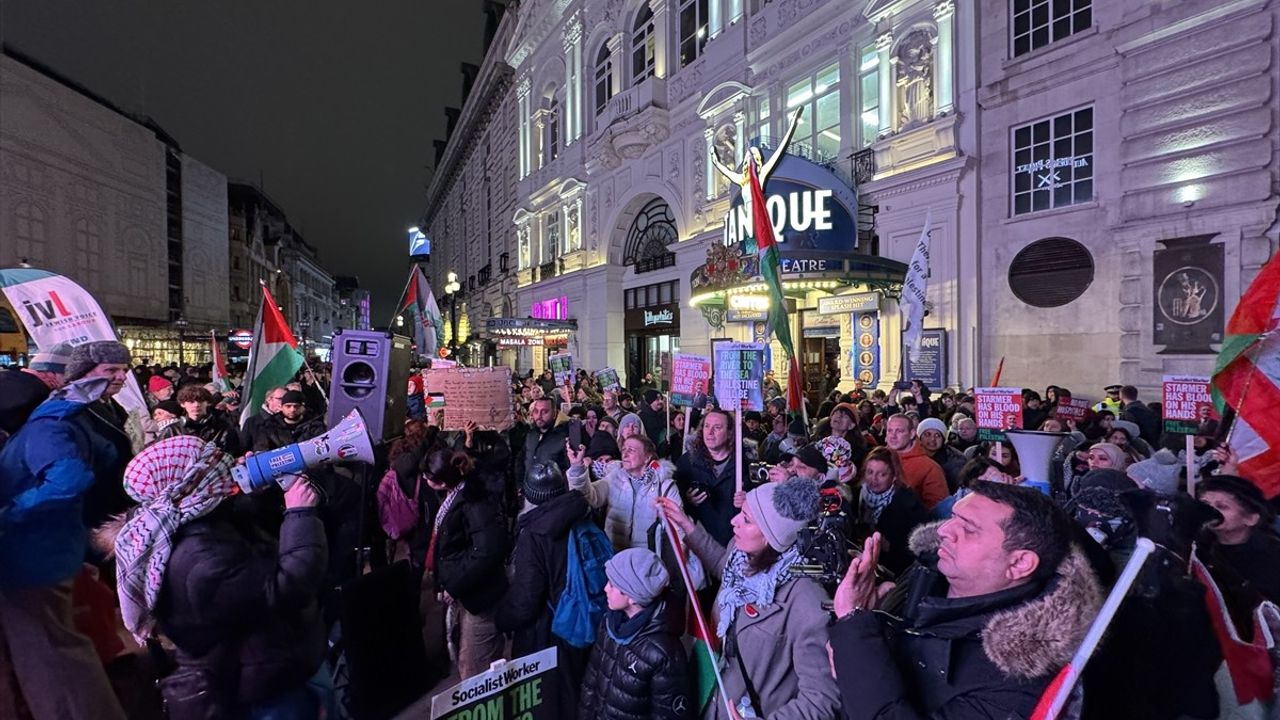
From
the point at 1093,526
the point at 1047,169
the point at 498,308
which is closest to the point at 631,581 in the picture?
the point at 1093,526

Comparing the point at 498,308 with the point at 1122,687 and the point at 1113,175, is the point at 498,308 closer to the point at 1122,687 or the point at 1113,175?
the point at 1113,175

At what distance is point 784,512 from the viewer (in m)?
2.41

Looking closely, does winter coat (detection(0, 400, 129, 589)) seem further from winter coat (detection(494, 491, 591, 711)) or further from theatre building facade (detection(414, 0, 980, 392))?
theatre building facade (detection(414, 0, 980, 392))

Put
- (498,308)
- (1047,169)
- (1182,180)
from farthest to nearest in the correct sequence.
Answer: (498,308) → (1047,169) → (1182,180)

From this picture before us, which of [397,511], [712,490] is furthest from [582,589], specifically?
[397,511]

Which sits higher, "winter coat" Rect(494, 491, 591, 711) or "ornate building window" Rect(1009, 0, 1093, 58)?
"ornate building window" Rect(1009, 0, 1093, 58)

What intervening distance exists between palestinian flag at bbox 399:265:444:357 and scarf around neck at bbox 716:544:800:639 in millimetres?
8746

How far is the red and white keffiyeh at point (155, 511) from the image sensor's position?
2.17 metres

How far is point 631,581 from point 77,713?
2272 millimetres

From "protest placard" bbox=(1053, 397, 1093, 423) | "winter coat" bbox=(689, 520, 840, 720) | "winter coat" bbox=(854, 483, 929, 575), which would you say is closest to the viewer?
"winter coat" bbox=(689, 520, 840, 720)

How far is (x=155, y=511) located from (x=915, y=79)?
1520 cm

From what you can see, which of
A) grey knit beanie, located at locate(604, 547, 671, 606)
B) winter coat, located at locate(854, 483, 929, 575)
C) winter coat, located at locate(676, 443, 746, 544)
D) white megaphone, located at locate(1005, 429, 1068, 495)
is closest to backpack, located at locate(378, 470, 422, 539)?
winter coat, located at locate(676, 443, 746, 544)

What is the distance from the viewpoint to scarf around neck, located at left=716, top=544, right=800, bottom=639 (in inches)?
91.8

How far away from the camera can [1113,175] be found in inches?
424
